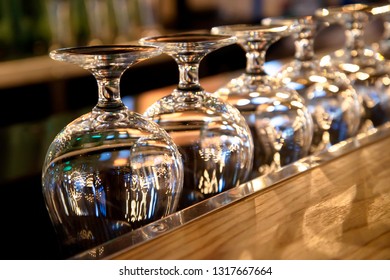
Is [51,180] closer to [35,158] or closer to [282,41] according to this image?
[35,158]

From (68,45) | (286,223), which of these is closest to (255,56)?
(286,223)

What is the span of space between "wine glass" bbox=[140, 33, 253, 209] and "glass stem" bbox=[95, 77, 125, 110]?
9 cm

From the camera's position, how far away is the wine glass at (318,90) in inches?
38.9

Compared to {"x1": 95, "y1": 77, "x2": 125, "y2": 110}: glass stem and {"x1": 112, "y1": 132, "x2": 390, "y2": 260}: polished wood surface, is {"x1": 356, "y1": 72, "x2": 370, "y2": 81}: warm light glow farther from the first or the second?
{"x1": 95, "y1": 77, "x2": 125, "y2": 110}: glass stem

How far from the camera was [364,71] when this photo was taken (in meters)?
1.11

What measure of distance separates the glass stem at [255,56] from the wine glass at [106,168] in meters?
0.21

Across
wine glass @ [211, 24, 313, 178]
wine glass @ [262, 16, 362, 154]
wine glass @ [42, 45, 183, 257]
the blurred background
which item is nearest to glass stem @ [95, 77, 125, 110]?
wine glass @ [42, 45, 183, 257]

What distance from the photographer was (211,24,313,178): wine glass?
0.86m

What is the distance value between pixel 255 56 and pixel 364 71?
11.5 inches

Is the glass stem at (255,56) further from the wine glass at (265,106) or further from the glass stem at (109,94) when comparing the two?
the glass stem at (109,94)

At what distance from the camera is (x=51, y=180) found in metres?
0.67

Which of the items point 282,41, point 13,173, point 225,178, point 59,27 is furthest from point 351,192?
point 282,41

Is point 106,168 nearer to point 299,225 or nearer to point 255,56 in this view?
point 299,225
